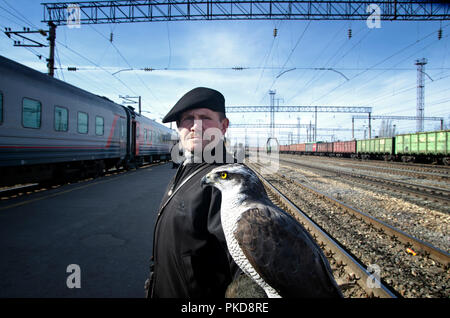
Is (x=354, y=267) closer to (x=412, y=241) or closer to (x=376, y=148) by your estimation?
(x=412, y=241)

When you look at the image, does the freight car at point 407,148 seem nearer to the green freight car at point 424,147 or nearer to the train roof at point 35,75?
the green freight car at point 424,147

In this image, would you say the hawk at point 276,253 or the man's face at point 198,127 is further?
the man's face at point 198,127

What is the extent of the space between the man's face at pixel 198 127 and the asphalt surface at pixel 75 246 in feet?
7.89

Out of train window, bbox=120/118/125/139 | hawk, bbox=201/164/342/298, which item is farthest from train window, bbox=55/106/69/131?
hawk, bbox=201/164/342/298

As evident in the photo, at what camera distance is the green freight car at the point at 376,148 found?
2711 cm

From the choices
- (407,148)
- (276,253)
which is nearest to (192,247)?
(276,253)

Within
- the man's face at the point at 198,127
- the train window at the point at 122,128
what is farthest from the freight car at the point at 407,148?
the man's face at the point at 198,127

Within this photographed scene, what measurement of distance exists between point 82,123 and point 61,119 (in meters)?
1.35

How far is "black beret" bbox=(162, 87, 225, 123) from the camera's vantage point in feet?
4.37

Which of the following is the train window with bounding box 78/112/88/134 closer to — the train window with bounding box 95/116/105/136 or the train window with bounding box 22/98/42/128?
the train window with bounding box 95/116/105/136

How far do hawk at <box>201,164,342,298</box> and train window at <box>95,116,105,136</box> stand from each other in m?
12.7

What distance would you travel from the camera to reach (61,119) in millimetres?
9242
